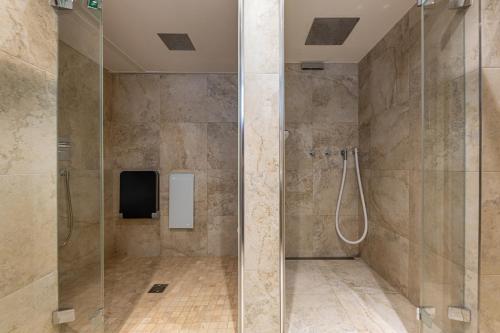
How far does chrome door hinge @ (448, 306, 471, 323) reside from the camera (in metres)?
1.16

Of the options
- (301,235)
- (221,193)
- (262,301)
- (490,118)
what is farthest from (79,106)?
(301,235)

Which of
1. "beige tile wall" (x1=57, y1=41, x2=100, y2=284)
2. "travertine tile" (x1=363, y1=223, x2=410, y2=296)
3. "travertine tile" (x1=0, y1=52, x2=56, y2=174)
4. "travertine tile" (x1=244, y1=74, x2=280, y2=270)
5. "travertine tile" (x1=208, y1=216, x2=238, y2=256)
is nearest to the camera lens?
"travertine tile" (x1=0, y1=52, x2=56, y2=174)

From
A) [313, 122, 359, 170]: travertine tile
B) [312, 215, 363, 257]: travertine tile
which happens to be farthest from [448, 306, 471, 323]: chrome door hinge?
[313, 122, 359, 170]: travertine tile

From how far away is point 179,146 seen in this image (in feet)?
9.59

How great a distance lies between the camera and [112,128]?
2.91 m

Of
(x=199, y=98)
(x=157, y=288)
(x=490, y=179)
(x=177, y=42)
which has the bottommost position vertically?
(x=157, y=288)

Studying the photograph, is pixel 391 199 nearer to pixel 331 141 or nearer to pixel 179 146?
pixel 331 141

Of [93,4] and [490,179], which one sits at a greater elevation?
[93,4]

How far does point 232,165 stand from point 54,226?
1899 millimetres

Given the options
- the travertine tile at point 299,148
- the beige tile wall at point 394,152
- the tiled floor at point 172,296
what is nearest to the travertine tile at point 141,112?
the tiled floor at point 172,296

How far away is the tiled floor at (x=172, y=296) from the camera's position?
1.59 meters

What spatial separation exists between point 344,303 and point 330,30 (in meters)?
2.15

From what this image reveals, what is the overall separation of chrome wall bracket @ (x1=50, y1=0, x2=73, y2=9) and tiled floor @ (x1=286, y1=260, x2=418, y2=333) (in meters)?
2.11

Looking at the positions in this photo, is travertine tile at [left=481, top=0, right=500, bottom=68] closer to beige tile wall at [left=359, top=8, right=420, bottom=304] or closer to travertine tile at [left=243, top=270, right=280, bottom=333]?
beige tile wall at [left=359, top=8, right=420, bottom=304]
